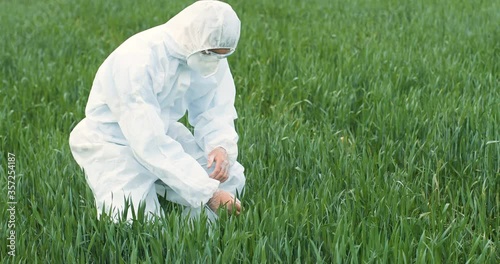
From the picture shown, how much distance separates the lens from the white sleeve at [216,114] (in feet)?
9.41

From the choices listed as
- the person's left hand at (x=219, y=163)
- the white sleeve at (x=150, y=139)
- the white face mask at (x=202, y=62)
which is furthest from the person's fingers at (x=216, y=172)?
the white face mask at (x=202, y=62)

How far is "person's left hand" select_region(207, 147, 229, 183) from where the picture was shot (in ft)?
8.87

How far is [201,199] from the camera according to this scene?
258 centimetres

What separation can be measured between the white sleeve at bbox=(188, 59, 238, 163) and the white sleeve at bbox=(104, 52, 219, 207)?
28 cm

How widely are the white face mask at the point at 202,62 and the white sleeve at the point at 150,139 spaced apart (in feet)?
0.48

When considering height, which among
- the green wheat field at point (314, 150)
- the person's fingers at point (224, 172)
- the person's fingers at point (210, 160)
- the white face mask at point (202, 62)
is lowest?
the green wheat field at point (314, 150)

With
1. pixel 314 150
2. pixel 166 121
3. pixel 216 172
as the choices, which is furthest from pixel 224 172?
pixel 314 150

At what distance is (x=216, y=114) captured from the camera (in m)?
2.93

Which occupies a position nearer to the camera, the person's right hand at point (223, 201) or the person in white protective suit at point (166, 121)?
the person in white protective suit at point (166, 121)

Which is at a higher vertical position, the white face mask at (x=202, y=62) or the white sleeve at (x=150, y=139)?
the white face mask at (x=202, y=62)

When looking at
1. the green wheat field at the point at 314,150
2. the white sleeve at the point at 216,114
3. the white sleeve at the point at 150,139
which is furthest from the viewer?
the white sleeve at the point at 216,114

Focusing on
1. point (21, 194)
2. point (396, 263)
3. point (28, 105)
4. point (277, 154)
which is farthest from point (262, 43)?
point (396, 263)

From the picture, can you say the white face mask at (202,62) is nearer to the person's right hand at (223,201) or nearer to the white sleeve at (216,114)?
the white sleeve at (216,114)

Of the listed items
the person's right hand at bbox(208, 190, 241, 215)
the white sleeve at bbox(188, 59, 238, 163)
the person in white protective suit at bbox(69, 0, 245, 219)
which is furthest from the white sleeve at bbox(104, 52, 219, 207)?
the white sleeve at bbox(188, 59, 238, 163)
